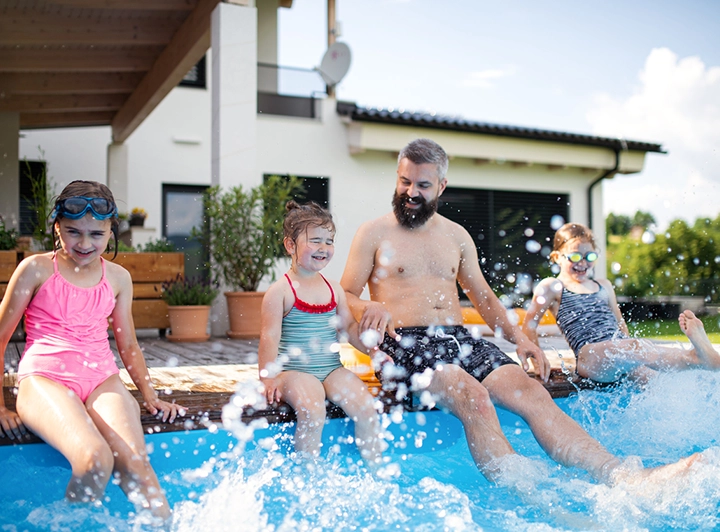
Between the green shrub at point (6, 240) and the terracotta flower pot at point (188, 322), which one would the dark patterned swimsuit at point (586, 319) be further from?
the green shrub at point (6, 240)

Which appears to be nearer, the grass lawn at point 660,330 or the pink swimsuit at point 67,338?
the pink swimsuit at point 67,338

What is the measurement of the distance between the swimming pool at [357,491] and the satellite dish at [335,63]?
797cm

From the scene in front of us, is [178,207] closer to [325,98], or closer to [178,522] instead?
[325,98]

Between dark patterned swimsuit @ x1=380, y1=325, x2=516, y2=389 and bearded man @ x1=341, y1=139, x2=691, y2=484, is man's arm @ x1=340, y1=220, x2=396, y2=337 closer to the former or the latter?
bearded man @ x1=341, y1=139, x2=691, y2=484

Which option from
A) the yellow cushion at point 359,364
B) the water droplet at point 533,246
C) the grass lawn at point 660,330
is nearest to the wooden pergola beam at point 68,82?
the yellow cushion at point 359,364

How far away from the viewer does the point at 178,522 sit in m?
2.28

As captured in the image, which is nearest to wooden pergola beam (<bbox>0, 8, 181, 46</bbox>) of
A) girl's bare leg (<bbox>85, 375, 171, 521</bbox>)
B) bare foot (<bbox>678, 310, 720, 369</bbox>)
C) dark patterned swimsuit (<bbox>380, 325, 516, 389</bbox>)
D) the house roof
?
the house roof

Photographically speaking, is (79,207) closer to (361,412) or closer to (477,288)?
(361,412)

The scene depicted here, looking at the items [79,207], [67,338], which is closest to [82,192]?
[79,207]

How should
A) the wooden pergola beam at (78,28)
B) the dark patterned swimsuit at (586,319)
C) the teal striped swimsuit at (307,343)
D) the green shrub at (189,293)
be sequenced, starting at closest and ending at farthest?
the teal striped swimsuit at (307,343) → the dark patterned swimsuit at (586,319) → the green shrub at (189,293) → the wooden pergola beam at (78,28)

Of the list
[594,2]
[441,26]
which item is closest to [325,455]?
[594,2]

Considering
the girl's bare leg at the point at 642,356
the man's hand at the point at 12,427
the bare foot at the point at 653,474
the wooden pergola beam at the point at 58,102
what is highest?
the wooden pergola beam at the point at 58,102

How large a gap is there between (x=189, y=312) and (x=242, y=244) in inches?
37.5

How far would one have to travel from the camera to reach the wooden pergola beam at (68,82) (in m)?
9.86
